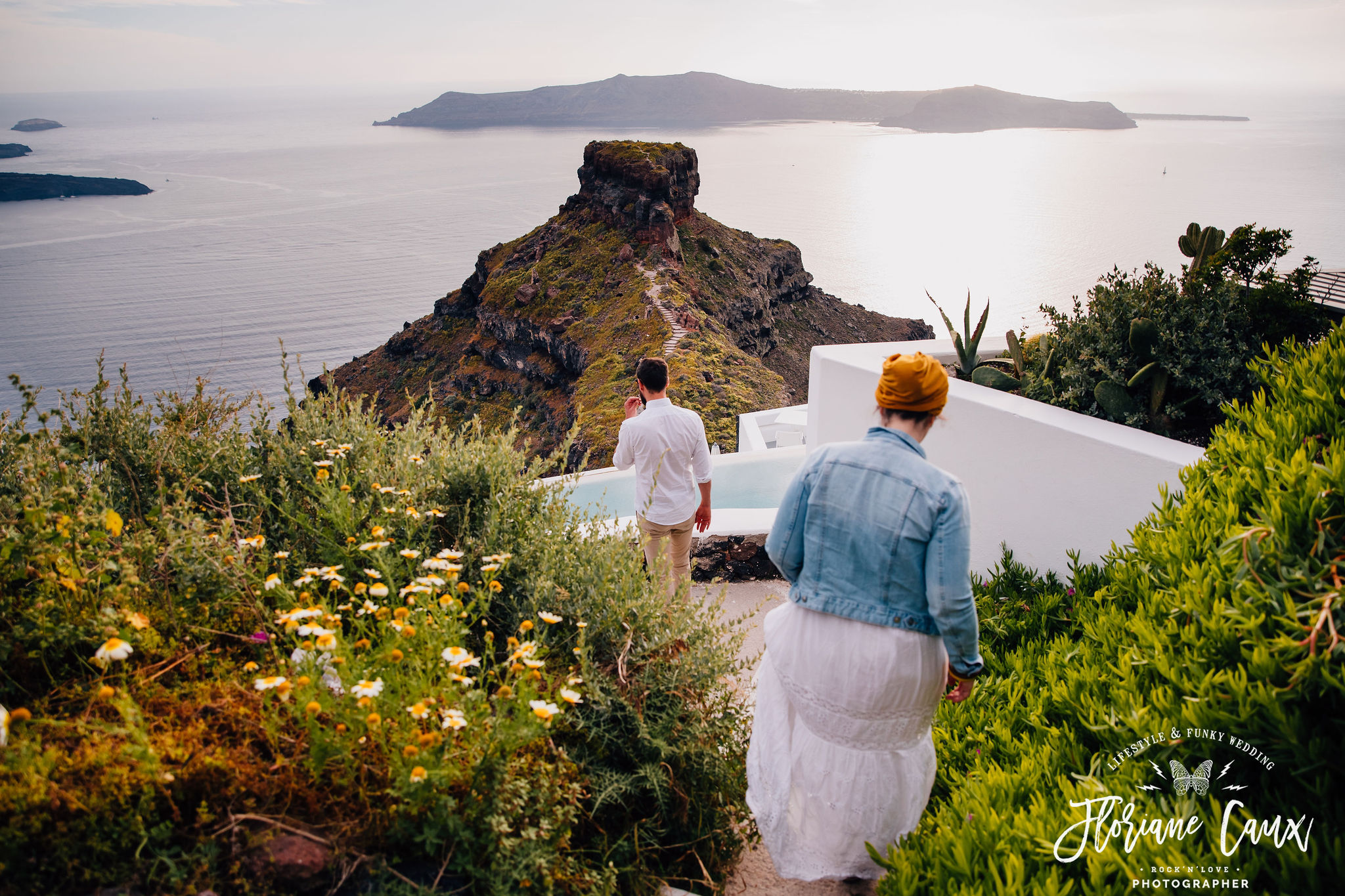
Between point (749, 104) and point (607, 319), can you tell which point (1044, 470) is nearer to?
point (607, 319)

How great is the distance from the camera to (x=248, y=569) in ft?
6.88

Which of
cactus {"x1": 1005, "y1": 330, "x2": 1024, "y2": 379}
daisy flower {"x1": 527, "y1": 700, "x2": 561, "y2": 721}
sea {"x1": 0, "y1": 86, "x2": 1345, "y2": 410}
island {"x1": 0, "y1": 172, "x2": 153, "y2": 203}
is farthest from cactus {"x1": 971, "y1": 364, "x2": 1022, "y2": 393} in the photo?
island {"x1": 0, "y1": 172, "x2": 153, "y2": 203}

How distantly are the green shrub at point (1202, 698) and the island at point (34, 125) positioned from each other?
236007 mm

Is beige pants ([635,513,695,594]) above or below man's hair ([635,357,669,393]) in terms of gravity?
below

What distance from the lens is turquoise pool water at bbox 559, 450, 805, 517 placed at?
613 centimetres

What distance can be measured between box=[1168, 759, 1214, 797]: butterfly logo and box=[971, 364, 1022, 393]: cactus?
320 centimetres

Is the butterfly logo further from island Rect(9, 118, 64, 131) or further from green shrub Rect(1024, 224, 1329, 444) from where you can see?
island Rect(9, 118, 64, 131)

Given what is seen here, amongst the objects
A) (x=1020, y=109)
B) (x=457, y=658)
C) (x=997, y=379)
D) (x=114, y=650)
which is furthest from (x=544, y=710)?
(x=1020, y=109)

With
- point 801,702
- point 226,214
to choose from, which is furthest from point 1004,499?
point 226,214

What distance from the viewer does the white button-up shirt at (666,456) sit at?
3912mm

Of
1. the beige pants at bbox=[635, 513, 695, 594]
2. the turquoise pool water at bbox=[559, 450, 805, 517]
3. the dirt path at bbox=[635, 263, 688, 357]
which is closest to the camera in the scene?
the beige pants at bbox=[635, 513, 695, 594]

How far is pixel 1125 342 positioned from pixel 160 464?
4.71 m

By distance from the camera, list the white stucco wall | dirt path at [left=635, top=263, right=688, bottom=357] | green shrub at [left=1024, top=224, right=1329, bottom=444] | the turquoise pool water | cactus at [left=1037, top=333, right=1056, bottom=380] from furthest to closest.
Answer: dirt path at [left=635, top=263, right=688, bottom=357] → the turquoise pool water → cactus at [left=1037, top=333, right=1056, bottom=380] → green shrub at [left=1024, top=224, right=1329, bottom=444] → the white stucco wall

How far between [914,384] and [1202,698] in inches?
39.6
